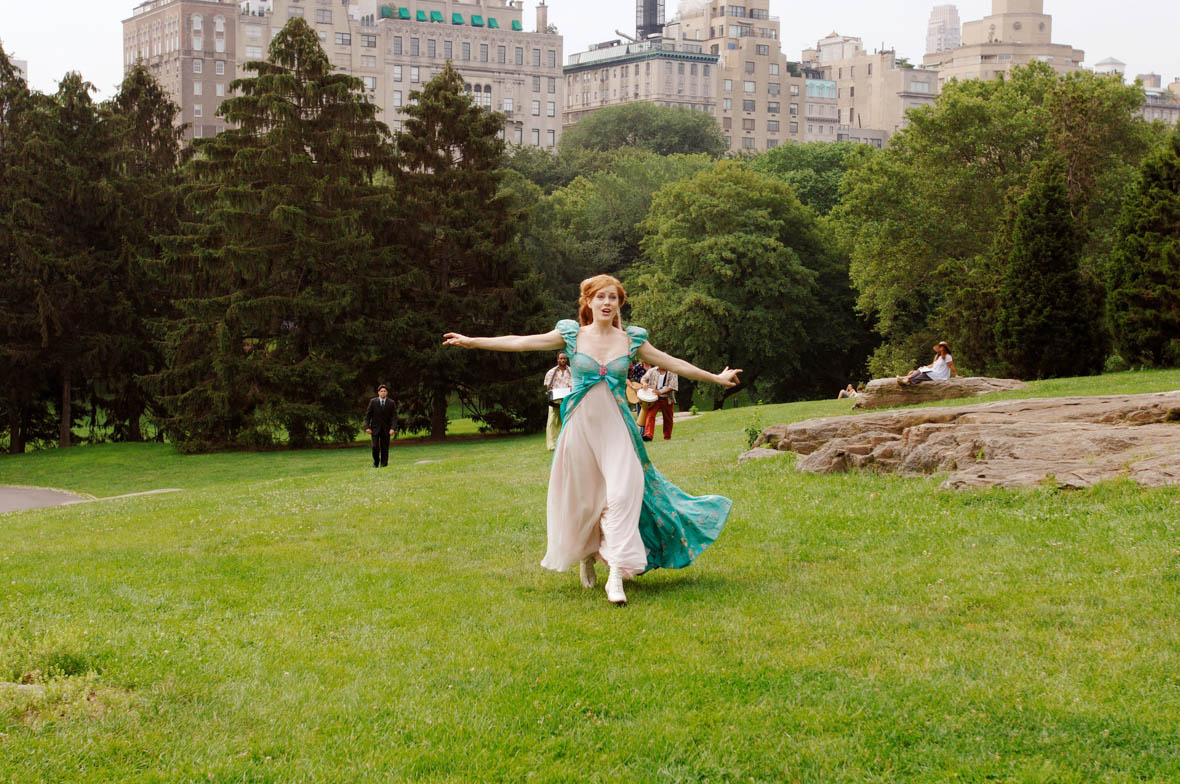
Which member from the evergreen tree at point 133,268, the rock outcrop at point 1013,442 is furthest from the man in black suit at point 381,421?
the evergreen tree at point 133,268

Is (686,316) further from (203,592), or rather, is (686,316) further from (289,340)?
(203,592)

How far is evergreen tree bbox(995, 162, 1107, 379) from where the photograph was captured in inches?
1314

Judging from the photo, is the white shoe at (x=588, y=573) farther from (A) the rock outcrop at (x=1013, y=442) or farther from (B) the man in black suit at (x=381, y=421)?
(B) the man in black suit at (x=381, y=421)

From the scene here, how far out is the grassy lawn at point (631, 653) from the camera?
5.62 m

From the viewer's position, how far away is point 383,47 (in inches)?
6831

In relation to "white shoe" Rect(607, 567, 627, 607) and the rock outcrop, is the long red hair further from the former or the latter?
the rock outcrop

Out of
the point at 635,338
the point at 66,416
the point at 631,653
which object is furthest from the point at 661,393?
the point at 66,416

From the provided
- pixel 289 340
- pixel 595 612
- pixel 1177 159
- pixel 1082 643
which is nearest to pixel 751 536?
pixel 595 612

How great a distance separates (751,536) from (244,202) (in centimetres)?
3546

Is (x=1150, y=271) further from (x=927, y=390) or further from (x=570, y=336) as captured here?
(x=570, y=336)

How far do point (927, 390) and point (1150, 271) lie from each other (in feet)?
26.0

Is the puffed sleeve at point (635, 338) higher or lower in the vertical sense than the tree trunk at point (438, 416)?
higher

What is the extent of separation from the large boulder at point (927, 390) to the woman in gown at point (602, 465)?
19222mm

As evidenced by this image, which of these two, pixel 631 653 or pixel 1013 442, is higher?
pixel 1013 442
